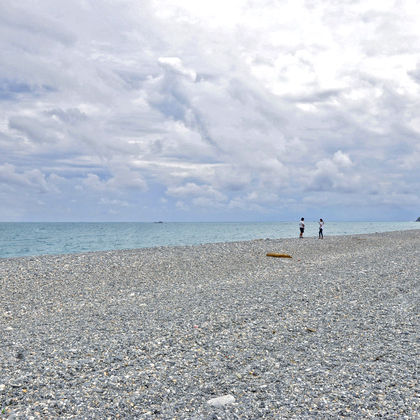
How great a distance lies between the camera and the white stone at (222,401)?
6.63 m

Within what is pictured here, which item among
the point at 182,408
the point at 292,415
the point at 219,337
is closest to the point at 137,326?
the point at 219,337

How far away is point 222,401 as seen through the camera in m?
6.71

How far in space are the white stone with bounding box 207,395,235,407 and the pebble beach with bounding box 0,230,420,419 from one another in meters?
0.02

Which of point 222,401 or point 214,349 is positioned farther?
point 214,349

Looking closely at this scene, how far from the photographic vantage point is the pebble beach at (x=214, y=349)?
6629mm

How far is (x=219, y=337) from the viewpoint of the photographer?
33.1ft

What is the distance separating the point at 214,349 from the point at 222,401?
8.27ft

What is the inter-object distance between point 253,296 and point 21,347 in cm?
822

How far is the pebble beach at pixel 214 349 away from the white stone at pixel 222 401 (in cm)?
2

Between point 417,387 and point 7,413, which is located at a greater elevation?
point 417,387

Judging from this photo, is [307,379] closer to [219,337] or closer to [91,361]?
[219,337]

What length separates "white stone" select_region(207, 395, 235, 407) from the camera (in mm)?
6629

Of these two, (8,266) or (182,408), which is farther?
(8,266)

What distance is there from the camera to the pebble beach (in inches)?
261
